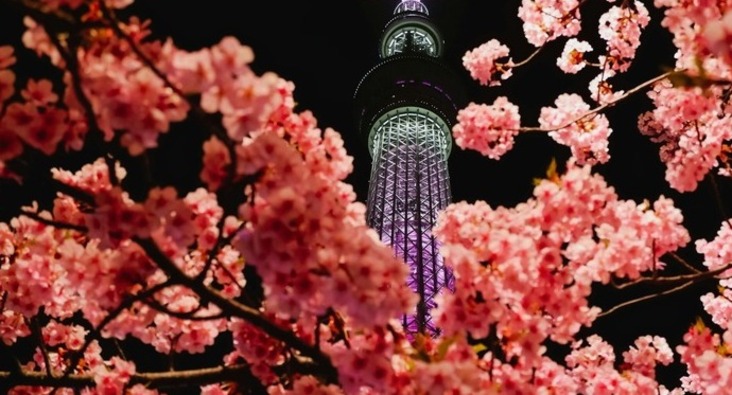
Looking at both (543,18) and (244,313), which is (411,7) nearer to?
(543,18)

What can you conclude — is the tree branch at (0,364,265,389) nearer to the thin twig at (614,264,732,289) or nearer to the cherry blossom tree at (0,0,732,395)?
the cherry blossom tree at (0,0,732,395)

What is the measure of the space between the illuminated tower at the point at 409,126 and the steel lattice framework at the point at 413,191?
3 centimetres

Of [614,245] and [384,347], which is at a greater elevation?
[614,245]

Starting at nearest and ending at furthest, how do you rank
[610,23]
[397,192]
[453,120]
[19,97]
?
[19,97] → [610,23] → [397,192] → [453,120]

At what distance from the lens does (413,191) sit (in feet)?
62.8

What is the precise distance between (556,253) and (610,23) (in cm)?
310

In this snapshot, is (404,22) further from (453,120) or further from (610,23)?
(610,23)

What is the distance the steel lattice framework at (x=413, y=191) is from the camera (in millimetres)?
15656

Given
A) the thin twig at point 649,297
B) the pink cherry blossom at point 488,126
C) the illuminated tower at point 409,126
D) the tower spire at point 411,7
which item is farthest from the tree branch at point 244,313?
the tower spire at point 411,7

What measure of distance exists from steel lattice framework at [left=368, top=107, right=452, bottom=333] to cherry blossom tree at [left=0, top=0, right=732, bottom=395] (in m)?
9.80

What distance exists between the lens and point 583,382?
15.9 feet

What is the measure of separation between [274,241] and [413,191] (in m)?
16.7

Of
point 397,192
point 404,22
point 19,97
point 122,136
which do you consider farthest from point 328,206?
point 404,22

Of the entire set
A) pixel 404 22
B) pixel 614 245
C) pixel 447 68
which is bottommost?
pixel 614 245
